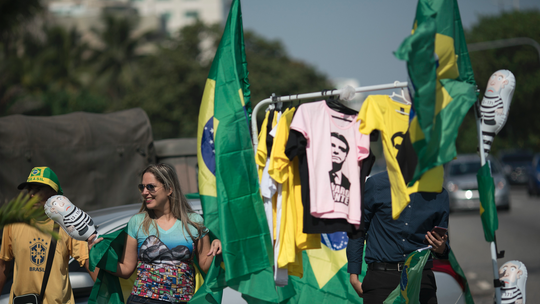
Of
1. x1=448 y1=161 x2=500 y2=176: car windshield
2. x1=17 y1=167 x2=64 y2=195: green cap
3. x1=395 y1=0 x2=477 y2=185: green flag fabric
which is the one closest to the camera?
x1=395 y1=0 x2=477 y2=185: green flag fabric

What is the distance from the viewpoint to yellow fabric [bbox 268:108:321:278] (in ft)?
12.0

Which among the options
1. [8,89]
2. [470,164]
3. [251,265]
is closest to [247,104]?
[251,265]

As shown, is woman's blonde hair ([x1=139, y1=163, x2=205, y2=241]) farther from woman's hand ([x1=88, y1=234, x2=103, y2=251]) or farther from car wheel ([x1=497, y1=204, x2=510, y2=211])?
car wheel ([x1=497, y1=204, x2=510, y2=211])

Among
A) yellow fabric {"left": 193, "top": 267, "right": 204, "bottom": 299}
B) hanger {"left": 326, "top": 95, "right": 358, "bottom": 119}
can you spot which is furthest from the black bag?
hanger {"left": 326, "top": 95, "right": 358, "bottom": 119}

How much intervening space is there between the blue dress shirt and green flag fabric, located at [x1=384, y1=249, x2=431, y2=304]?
0.43 ft

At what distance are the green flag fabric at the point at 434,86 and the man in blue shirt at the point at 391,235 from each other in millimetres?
676

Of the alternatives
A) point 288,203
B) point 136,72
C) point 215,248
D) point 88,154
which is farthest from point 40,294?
point 136,72

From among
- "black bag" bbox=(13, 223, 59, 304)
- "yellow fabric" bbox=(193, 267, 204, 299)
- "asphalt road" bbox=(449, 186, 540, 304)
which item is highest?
"black bag" bbox=(13, 223, 59, 304)

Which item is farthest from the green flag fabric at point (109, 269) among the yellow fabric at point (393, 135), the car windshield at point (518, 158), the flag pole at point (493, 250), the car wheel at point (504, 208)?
the car windshield at point (518, 158)

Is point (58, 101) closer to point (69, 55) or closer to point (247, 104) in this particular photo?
point (69, 55)

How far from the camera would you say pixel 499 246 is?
10648mm

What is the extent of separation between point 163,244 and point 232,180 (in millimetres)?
613

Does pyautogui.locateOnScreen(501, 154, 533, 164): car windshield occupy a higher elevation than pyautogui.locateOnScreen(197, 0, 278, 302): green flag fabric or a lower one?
lower

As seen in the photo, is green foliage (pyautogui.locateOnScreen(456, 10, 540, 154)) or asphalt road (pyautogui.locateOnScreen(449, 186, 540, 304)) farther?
green foliage (pyautogui.locateOnScreen(456, 10, 540, 154))
